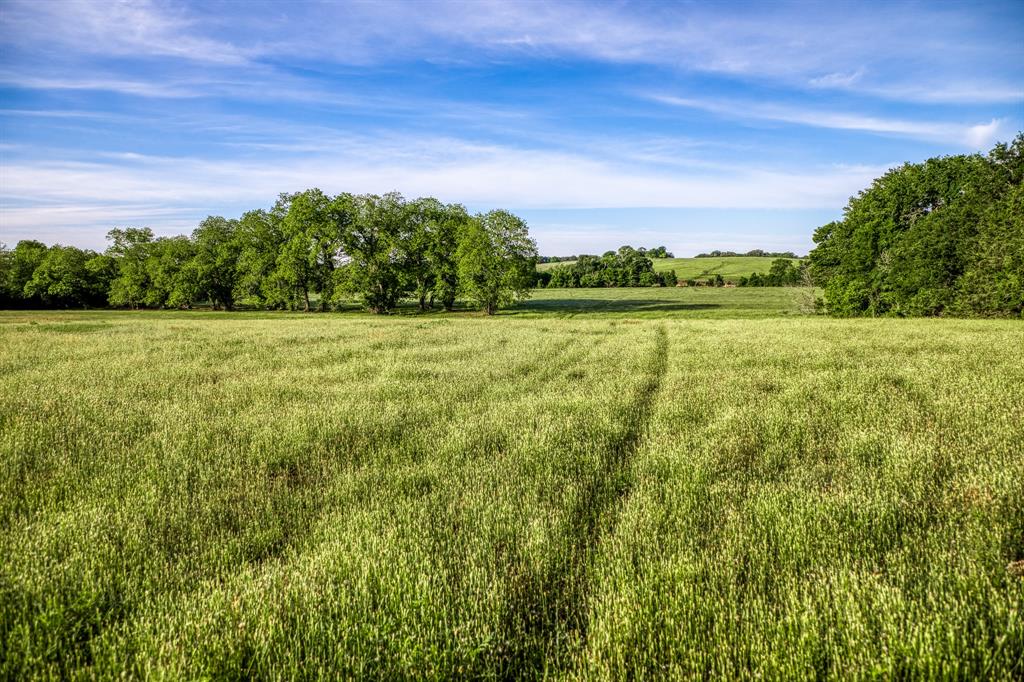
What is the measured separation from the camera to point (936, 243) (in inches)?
1753

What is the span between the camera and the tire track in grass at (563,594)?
11.6ft

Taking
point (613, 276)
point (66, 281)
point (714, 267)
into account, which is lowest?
point (66, 281)

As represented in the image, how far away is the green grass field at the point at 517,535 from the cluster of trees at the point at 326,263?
4769cm

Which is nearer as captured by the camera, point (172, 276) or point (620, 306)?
point (620, 306)

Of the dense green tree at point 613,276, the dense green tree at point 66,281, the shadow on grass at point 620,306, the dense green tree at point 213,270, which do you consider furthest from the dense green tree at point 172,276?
the dense green tree at point 613,276

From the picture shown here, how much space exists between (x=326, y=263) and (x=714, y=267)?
333 feet

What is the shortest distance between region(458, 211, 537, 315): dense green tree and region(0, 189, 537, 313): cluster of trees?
5.0 inches

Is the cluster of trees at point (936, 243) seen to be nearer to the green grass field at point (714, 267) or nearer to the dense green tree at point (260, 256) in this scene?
the green grass field at point (714, 267)

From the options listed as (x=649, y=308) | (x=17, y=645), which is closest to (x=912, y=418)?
(x=17, y=645)

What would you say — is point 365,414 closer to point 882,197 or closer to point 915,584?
point 915,584

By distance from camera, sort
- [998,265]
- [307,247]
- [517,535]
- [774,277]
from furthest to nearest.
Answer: [774,277] < [307,247] < [998,265] < [517,535]

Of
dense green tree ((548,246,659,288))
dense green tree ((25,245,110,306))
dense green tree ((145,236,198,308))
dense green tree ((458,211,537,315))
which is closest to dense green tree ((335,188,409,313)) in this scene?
dense green tree ((458,211,537,315))

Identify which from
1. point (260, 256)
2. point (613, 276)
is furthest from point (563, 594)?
point (613, 276)

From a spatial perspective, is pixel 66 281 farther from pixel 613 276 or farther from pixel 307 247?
pixel 613 276
